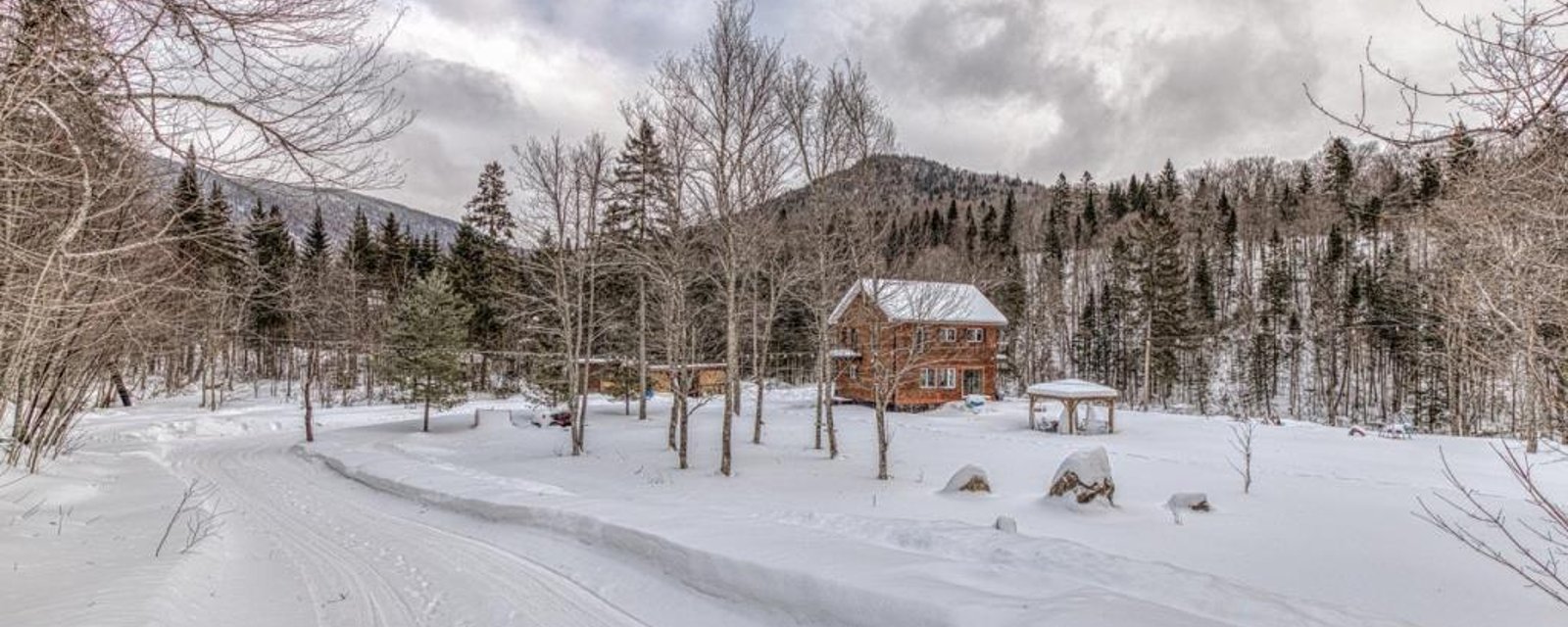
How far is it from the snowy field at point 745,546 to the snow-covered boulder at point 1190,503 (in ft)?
1.02

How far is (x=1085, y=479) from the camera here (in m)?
12.1

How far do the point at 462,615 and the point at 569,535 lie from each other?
274cm

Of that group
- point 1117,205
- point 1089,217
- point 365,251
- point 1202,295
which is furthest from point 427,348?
point 1117,205

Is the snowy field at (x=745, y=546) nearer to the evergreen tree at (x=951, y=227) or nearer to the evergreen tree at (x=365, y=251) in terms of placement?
the evergreen tree at (x=365, y=251)

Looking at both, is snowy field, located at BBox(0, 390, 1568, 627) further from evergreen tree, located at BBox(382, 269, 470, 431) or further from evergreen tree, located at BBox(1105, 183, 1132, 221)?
evergreen tree, located at BBox(1105, 183, 1132, 221)

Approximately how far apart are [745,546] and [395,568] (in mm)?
4098

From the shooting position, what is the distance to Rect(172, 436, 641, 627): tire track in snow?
667cm

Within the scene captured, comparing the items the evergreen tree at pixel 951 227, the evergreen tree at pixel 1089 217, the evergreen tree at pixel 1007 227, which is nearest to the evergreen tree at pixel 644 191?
the evergreen tree at pixel 1007 227

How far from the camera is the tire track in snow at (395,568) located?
6668 mm

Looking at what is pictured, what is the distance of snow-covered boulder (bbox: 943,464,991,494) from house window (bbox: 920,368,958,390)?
18.8 meters

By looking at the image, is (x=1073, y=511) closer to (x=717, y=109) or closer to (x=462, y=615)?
(x=462, y=615)

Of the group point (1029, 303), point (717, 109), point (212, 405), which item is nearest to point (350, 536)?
point (717, 109)

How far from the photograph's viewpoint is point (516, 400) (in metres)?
39.8

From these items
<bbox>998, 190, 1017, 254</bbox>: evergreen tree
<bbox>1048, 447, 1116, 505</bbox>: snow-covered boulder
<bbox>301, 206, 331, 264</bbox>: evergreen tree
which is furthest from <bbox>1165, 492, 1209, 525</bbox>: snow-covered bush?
<bbox>998, 190, 1017, 254</bbox>: evergreen tree
